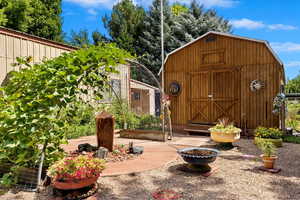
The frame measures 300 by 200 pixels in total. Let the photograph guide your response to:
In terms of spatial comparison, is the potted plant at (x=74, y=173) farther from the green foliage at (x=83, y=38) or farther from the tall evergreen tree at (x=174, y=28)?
the green foliage at (x=83, y=38)

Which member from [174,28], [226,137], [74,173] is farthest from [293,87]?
[74,173]

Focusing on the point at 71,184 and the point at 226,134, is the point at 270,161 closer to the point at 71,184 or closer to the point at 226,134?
the point at 226,134

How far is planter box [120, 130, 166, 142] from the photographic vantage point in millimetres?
6922

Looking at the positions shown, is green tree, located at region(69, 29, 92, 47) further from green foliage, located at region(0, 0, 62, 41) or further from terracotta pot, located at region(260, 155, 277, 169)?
terracotta pot, located at region(260, 155, 277, 169)

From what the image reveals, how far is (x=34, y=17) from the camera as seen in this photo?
52.7ft

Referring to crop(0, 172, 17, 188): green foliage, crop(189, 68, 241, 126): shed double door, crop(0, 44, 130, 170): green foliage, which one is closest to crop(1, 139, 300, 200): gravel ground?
crop(0, 172, 17, 188): green foliage

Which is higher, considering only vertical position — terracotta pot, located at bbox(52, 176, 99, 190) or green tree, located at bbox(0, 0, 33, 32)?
green tree, located at bbox(0, 0, 33, 32)

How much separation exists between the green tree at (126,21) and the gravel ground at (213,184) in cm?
1734

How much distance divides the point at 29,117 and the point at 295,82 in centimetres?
2681

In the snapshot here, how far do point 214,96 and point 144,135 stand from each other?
10.1 ft

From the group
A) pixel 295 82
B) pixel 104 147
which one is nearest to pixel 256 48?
pixel 104 147

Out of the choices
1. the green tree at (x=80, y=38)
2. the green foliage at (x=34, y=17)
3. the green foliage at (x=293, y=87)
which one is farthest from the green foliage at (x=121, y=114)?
the green foliage at (x=293, y=87)

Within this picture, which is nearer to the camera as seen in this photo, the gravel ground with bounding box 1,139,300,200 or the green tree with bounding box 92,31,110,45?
the gravel ground with bounding box 1,139,300,200

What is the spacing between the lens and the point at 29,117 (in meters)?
2.74
